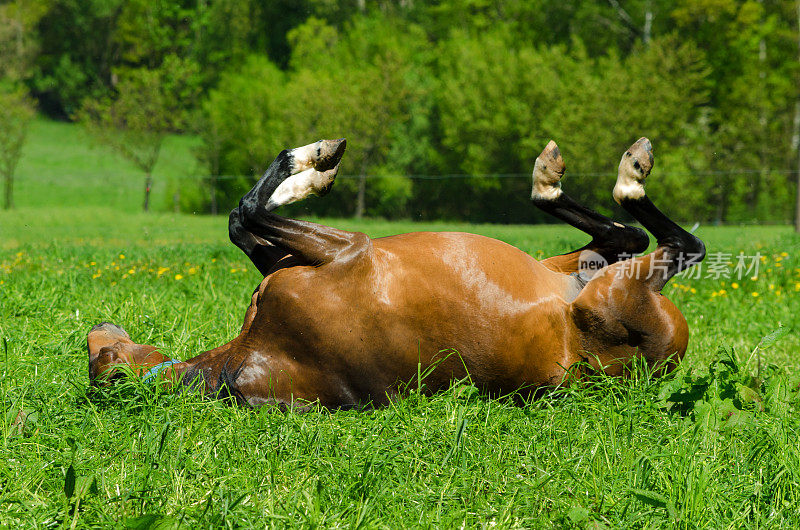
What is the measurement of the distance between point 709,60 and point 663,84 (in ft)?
20.8

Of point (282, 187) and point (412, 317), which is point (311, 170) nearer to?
point (282, 187)

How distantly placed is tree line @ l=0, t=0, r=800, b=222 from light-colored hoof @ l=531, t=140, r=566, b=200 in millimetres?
13975

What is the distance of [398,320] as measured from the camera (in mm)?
→ 2664

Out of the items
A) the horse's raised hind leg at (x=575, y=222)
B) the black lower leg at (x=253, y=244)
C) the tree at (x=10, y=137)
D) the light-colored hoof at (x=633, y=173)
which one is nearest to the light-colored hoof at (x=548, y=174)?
the horse's raised hind leg at (x=575, y=222)

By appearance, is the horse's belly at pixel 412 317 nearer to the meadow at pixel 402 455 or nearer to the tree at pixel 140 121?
the meadow at pixel 402 455

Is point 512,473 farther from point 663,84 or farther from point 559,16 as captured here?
point 559,16

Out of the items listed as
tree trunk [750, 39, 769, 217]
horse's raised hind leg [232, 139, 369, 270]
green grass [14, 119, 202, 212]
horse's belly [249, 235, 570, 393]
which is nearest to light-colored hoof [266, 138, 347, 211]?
horse's raised hind leg [232, 139, 369, 270]

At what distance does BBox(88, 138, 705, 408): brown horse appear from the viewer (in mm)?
2666

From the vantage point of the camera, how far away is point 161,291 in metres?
5.07

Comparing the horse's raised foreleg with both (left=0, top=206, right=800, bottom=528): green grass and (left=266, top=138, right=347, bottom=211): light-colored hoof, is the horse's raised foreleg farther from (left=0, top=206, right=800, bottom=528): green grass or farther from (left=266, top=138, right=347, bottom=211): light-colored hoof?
(left=0, top=206, right=800, bottom=528): green grass

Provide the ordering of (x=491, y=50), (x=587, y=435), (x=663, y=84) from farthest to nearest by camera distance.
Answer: (x=491, y=50) < (x=663, y=84) < (x=587, y=435)

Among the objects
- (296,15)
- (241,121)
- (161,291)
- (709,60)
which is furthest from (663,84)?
(161,291)

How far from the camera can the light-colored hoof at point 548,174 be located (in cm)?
319

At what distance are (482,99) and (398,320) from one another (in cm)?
2574
